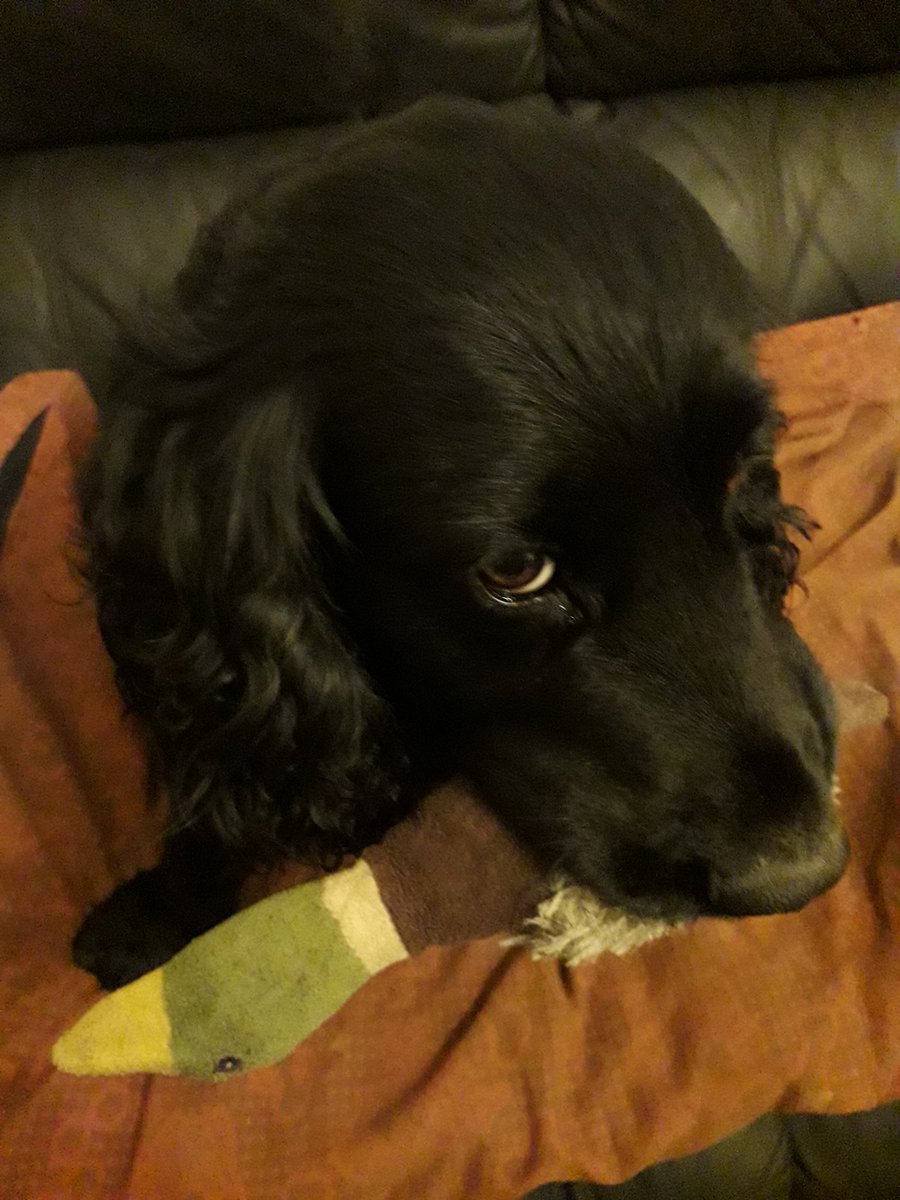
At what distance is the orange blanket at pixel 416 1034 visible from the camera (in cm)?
93

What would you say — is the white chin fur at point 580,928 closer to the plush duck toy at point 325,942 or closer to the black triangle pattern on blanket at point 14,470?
the plush duck toy at point 325,942

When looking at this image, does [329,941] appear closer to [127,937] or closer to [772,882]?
[127,937]

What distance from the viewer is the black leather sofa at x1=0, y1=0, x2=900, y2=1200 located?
142 centimetres

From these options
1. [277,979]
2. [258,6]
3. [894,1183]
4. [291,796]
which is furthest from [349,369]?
[894,1183]

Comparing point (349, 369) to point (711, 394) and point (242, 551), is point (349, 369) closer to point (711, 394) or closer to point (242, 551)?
point (242, 551)

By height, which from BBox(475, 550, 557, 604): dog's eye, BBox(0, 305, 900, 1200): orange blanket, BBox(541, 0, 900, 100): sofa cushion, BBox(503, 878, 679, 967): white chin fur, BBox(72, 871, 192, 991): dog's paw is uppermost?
BBox(541, 0, 900, 100): sofa cushion

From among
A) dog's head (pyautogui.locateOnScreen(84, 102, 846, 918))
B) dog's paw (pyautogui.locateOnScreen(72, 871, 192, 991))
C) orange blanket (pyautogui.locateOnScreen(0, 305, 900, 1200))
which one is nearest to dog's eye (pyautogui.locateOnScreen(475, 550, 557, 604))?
dog's head (pyautogui.locateOnScreen(84, 102, 846, 918))

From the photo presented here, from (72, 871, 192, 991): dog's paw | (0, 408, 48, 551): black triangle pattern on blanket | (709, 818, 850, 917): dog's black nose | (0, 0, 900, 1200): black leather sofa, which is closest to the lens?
(709, 818, 850, 917): dog's black nose

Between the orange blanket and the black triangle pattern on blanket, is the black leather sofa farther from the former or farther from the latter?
the orange blanket

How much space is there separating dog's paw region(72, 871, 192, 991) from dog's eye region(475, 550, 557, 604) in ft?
2.04

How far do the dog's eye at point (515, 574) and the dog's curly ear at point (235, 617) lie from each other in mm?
168

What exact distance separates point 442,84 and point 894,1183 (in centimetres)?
170

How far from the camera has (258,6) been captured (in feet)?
4.51

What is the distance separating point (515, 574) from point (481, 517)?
6cm
